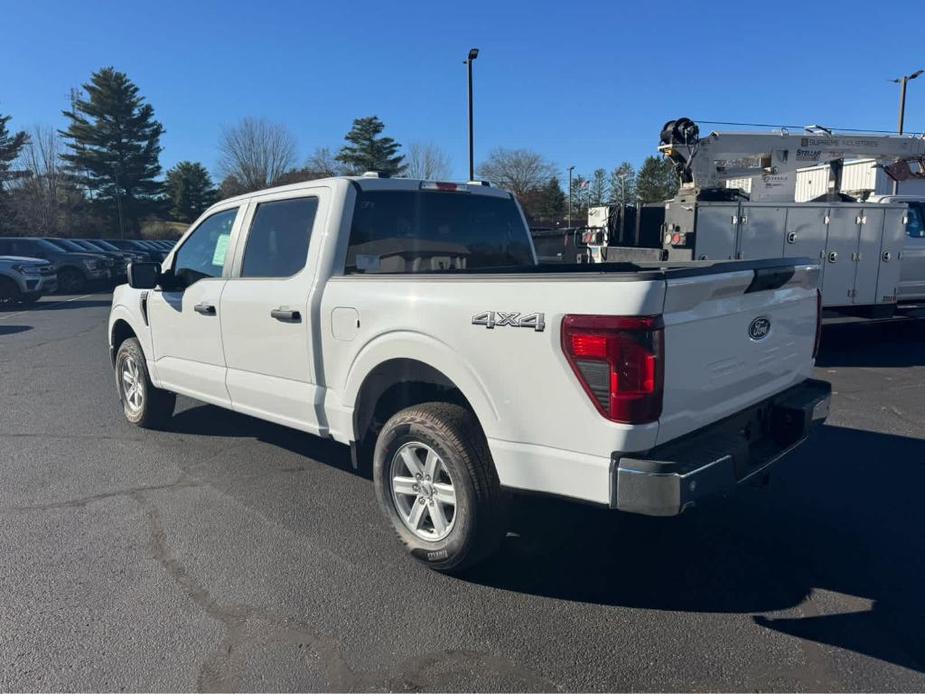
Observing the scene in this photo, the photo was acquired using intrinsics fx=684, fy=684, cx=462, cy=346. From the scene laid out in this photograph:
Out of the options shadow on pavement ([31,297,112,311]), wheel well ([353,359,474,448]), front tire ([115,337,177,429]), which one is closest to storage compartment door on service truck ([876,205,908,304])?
wheel well ([353,359,474,448])

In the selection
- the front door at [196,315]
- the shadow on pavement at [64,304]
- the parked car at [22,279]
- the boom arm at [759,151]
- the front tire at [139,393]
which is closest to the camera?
the front door at [196,315]

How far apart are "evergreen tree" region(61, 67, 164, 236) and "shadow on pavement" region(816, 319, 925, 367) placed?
54659 millimetres

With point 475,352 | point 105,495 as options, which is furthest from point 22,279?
point 475,352

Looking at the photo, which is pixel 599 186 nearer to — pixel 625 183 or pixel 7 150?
pixel 625 183

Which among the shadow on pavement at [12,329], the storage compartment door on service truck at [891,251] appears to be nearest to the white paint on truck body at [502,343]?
the storage compartment door on service truck at [891,251]

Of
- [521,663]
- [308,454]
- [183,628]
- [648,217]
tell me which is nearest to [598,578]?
[521,663]

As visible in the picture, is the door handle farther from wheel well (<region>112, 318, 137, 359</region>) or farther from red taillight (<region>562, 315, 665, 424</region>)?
wheel well (<region>112, 318, 137, 359</region>)

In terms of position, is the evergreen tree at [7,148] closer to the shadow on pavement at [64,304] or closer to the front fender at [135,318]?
the shadow on pavement at [64,304]

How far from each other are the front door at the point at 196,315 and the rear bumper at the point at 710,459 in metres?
3.11

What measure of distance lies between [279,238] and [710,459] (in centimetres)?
293

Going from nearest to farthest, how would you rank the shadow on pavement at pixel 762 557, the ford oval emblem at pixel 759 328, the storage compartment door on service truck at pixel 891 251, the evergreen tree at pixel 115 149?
1. the shadow on pavement at pixel 762 557
2. the ford oval emblem at pixel 759 328
3. the storage compartment door on service truck at pixel 891 251
4. the evergreen tree at pixel 115 149

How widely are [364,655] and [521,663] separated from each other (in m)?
0.64

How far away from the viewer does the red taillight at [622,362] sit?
259 cm

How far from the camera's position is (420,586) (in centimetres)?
331
